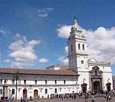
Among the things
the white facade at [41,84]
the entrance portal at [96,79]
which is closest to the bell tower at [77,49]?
the entrance portal at [96,79]

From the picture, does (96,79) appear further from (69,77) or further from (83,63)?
(69,77)

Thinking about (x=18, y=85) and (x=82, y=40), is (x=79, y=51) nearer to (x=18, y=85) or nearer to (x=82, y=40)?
(x=82, y=40)

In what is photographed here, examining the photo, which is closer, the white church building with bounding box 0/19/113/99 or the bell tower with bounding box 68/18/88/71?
the white church building with bounding box 0/19/113/99

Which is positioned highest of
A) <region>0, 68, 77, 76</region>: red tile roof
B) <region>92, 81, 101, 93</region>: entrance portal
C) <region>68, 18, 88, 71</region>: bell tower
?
<region>68, 18, 88, 71</region>: bell tower

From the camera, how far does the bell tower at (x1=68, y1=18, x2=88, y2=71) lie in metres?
70.8

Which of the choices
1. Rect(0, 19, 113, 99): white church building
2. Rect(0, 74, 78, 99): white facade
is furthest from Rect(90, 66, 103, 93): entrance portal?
Rect(0, 74, 78, 99): white facade

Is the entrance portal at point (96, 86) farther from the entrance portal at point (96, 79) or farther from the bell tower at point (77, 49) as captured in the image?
the bell tower at point (77, 49)

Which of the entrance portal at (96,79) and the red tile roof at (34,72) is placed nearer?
the red tile roof at (34,72)

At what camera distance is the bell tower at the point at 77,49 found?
70812 mm

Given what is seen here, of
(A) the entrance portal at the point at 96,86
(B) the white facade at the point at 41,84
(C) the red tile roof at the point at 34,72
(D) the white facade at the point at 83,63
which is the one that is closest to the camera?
(B) the white facade at the point at 41,84

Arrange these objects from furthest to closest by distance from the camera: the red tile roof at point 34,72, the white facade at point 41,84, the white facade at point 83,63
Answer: the white facade at point 83,63 → the red tile roof at point 34,72 → the white facade at point 41,84

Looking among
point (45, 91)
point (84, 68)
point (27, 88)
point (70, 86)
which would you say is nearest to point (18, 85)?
point (27, 88)

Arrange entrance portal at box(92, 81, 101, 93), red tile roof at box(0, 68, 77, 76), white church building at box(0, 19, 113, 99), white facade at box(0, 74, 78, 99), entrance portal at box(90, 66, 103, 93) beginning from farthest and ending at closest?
entrance portal at box(92, 81, 101, 93) < entrance portal at box(90, 66, 103, 93) < red tile roof at box(0, 68, 77, 76) < white church building at box(0, 19, 113, 99) < white facade at box(0, 74, 78, 99)

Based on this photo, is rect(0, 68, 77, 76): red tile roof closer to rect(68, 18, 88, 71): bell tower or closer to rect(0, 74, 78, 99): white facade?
rect(0, 74, 78, 99): white facade
